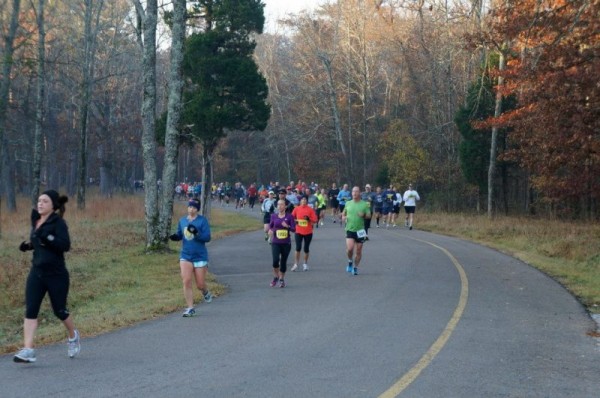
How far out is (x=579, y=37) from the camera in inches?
789

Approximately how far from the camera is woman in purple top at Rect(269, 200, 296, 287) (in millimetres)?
14766

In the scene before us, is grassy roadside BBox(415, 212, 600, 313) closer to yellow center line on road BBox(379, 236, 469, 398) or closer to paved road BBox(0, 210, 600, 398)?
paved road BBox(0, 210, 600, 398)

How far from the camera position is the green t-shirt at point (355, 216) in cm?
1649

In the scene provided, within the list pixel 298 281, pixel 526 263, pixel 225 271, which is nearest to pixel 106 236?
pixel 225 271

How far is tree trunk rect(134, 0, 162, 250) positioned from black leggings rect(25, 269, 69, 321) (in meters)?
12.2

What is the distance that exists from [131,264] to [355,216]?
6.24m

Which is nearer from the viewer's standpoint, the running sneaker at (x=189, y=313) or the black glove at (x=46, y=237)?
the black glove at (x=46, y=237)

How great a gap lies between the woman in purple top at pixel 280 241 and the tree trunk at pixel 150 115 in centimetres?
647

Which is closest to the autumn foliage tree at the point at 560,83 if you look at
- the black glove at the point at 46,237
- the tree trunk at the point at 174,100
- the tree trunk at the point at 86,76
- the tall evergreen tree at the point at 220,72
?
the tree trunk at the point at 174,100

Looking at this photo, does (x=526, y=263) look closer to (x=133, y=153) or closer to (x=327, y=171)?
(x=327, y=171)

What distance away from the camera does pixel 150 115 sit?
67.0ft

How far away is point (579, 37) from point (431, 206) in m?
27.5

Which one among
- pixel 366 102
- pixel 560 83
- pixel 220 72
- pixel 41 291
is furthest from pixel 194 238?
pixel 366 102

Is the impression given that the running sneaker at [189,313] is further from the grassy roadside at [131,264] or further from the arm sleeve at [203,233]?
the arm sleeve at [203,233]
